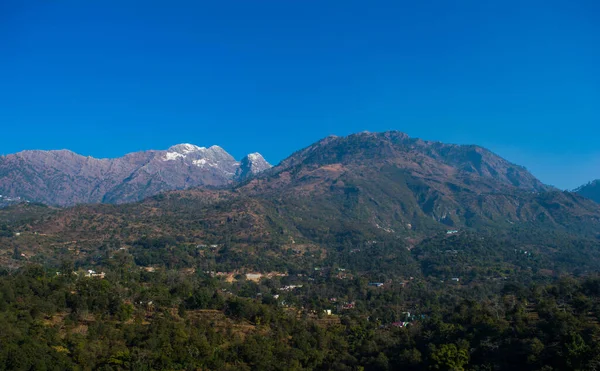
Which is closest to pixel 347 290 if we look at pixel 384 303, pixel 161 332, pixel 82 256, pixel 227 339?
pixel 384 303

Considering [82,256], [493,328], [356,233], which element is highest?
[356,233]

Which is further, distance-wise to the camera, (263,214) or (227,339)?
(263,214)

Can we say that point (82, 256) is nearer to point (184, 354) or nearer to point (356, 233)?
point (184, 354)

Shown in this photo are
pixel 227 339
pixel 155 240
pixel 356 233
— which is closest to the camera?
pixel 227 339

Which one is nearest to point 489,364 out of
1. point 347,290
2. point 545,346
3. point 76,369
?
point 545,346

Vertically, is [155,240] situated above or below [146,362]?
above

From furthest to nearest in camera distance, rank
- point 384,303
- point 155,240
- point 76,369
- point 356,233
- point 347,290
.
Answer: point 356,233, point 155,240, point 347,290, point 384,303, point 76,369

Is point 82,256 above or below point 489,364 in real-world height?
above

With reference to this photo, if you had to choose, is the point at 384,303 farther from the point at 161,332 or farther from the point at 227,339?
the point at 161,332

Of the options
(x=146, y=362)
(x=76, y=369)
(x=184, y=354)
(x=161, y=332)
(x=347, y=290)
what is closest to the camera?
(x=76, y=369)
